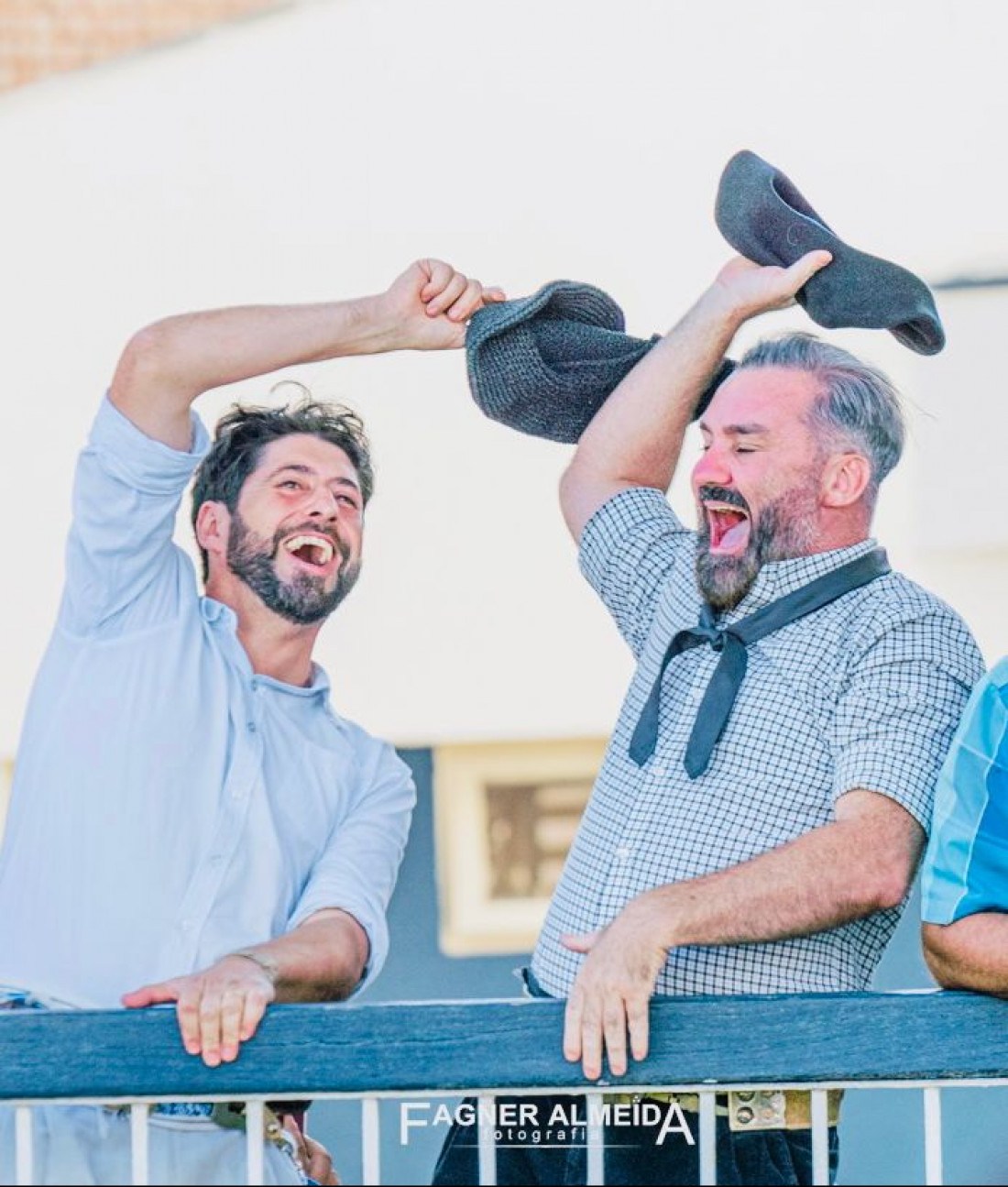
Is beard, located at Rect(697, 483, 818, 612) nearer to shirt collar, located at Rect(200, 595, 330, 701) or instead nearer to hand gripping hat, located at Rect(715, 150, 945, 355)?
hand gripping hat, located at Rect(715, 150, 945, 355)

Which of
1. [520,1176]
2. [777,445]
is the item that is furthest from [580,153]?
[520,1176]

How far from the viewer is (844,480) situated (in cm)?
345

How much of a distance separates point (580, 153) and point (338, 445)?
1.83 meters

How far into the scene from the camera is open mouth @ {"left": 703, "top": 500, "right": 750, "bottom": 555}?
3.40 metres

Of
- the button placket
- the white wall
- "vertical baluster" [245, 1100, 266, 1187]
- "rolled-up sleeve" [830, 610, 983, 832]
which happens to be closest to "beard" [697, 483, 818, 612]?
"rolled-up sleeve" [830, 610, 983, 832]

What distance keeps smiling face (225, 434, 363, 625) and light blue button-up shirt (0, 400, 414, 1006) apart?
0.42 ft

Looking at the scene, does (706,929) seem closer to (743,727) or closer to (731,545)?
(743,727)

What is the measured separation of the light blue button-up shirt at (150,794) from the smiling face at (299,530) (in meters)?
0.13

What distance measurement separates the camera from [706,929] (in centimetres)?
286

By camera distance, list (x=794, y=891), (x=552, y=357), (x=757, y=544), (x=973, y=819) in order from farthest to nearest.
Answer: (x=552, y=357)
(x=757, y=544)
(x=794, y=891)
(x=973, y=819)

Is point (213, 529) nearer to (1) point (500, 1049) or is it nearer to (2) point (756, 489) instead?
(2) point (756, 489)

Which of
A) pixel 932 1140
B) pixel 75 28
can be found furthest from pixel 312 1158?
pixel 75 28

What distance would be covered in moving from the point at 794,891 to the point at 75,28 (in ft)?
11.4

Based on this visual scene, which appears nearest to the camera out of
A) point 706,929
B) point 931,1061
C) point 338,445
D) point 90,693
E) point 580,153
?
point 931,1061
